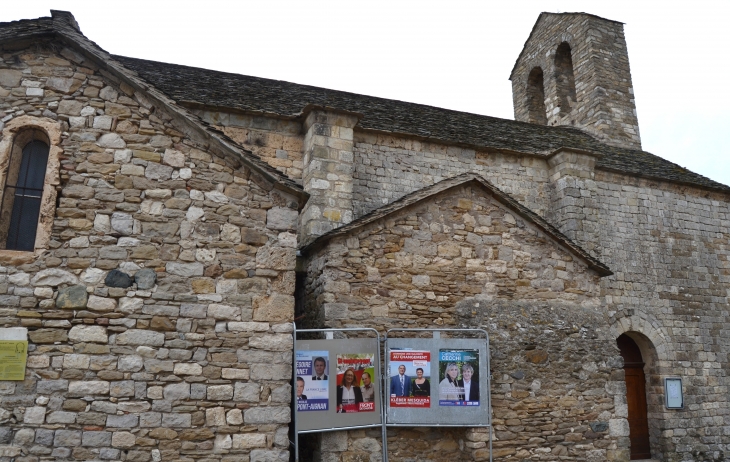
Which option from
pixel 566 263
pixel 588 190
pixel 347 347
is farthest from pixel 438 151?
pixel 347 347

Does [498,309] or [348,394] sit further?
[498,309]

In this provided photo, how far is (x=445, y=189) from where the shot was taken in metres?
7.12

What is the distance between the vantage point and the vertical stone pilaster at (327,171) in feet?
30.9

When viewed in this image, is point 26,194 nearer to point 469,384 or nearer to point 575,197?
point 469,384

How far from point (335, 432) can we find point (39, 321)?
10.7 feet

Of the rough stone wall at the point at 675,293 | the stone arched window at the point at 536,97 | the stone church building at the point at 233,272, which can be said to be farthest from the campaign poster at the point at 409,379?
the stone arched window at the point at 536,97

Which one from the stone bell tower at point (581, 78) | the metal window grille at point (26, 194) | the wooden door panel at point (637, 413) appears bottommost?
the wooden door panel at point (637, 413)

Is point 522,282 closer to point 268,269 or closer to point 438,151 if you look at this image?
point 268,269

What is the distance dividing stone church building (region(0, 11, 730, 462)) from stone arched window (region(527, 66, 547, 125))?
24.0ft

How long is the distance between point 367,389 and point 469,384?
4.16 feet

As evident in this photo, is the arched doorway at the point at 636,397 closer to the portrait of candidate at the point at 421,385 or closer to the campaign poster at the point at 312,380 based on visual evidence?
the portrait of candidate at the point at 421,385

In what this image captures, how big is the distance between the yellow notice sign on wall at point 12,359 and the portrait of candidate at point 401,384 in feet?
12.4

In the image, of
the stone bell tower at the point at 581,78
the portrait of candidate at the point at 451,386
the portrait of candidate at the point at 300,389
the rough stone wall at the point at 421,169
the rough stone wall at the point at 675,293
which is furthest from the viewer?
the stone bell tower at the point at 581,78

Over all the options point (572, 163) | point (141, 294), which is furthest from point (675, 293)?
point (141, 294)
